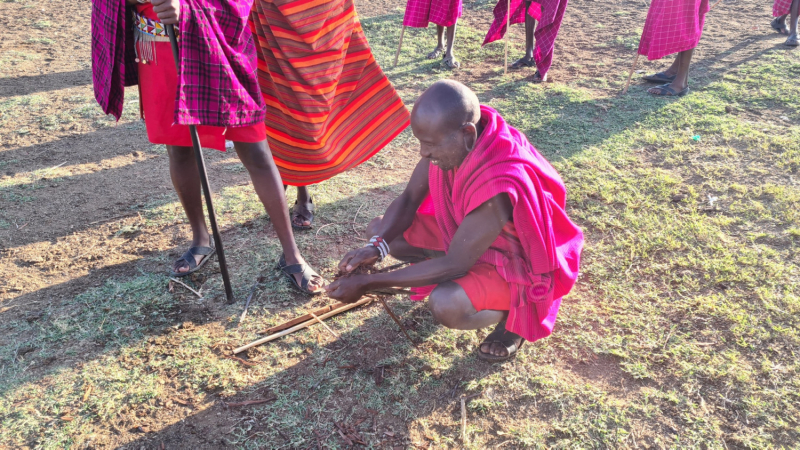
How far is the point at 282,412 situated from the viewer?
2.27 meters

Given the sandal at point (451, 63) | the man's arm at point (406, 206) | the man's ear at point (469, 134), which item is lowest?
the sandal at point (451, 63)

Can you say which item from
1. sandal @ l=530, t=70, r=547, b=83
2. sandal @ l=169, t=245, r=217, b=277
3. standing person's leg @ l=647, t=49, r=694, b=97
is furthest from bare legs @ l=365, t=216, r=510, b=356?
standing person's leg @ l=647, t=49, r=694, b=97

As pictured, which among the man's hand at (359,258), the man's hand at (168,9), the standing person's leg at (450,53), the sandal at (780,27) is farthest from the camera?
the sandal at (780,27)

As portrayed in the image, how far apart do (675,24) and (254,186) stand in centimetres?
490

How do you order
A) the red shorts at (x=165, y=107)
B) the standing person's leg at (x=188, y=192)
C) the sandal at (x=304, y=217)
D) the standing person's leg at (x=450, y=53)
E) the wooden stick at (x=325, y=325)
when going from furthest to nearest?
the standing person's leg at (x=450, y=53) < the sandal at (x=304, y=217) < the standing person's leg at (x=188, y=192) < the wooden stick at (x=325, y=325) < the red shorts at (x=165, y=107)

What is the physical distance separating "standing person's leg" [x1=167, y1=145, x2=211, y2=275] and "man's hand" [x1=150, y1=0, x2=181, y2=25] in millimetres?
803

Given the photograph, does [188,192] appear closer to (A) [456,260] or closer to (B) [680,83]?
(A) [456,260]

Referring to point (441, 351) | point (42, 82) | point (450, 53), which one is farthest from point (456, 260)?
point (42, 82)

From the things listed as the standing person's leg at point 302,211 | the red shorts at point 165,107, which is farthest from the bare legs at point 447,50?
the red shorts at point 165,107

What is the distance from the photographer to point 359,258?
2.44m

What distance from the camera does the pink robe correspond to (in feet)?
6.90

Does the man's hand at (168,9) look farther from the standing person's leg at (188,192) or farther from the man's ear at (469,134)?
the man's ear at (469,134)

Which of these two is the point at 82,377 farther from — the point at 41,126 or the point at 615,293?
the point at 41,126

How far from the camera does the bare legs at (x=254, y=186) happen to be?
2.70m
